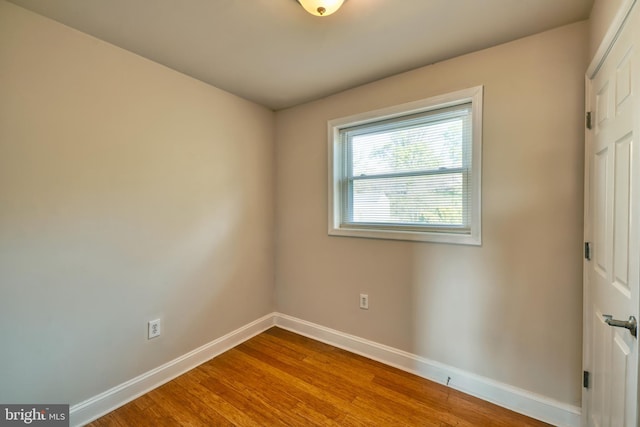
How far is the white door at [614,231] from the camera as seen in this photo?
928 millimetres

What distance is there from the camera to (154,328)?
192 centimetres

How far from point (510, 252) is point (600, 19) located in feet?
4.13

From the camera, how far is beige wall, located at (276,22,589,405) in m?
1.53

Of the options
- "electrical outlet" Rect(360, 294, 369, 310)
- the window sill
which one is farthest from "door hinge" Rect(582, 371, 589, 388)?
"electrical outlet" Rect(360, 294, 369, 310)

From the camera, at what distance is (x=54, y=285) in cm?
150

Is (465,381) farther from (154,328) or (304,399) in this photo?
(154,328)

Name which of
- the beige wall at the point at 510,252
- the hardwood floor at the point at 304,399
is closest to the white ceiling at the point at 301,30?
the beige wall at the point at 510,252

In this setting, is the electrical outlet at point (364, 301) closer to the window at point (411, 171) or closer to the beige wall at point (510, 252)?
the beige wall at point (510, 252)

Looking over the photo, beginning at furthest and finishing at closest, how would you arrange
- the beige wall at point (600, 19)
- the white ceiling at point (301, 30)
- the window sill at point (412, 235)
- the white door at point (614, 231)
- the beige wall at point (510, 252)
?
the window sill at point (412, 235) < the beige wall at point (510, 252) < the white ceiling at point (301, 30) < the beige wall at point (600, 19) < the white door at point (614, 231)

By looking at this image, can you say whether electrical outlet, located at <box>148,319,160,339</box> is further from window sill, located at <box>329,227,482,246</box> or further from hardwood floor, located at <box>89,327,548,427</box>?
window sill, located at <box>329,227,482,246</box>

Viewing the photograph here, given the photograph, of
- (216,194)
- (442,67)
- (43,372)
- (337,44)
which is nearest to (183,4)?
(337,44)

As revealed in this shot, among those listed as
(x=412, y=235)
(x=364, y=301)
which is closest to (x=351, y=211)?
(x=412, y=235)

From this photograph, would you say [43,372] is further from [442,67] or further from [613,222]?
[442,67]

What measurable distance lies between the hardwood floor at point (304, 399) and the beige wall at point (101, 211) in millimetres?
301
